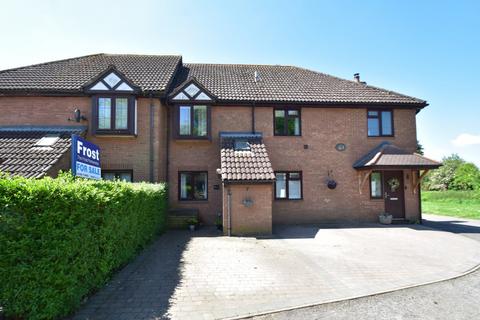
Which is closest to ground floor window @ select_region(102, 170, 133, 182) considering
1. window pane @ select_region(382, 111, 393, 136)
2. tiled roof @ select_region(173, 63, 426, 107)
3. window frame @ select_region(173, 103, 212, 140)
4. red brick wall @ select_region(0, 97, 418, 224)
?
red brick wall @ select_region(0, 97, 418, 224)

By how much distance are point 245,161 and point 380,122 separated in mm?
7704

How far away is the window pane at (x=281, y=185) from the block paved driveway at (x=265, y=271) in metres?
2.97

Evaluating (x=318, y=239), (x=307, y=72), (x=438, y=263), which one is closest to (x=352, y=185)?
(x=318, y=239)

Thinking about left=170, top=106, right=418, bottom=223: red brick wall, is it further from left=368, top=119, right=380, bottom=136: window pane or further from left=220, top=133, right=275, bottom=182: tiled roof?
left=220, top=133, right=275, bottom=182: tiled roof

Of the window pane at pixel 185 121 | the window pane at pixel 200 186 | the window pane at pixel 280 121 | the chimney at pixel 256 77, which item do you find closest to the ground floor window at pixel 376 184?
the window pane at pixel 280 121

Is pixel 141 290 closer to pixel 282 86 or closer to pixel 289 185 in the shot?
pixel 289 185

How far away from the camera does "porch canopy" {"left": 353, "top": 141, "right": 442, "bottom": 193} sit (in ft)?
40.9

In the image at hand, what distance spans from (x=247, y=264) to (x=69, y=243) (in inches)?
165

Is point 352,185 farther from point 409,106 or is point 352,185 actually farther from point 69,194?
point 69,194

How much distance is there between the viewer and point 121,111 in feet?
40.3

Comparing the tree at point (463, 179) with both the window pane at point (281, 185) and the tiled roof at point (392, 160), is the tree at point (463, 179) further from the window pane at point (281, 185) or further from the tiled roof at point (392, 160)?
the window pane at point (281, 185)

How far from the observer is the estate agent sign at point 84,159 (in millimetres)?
7082

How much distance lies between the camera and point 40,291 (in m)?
3.89

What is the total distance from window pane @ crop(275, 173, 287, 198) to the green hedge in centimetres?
912
